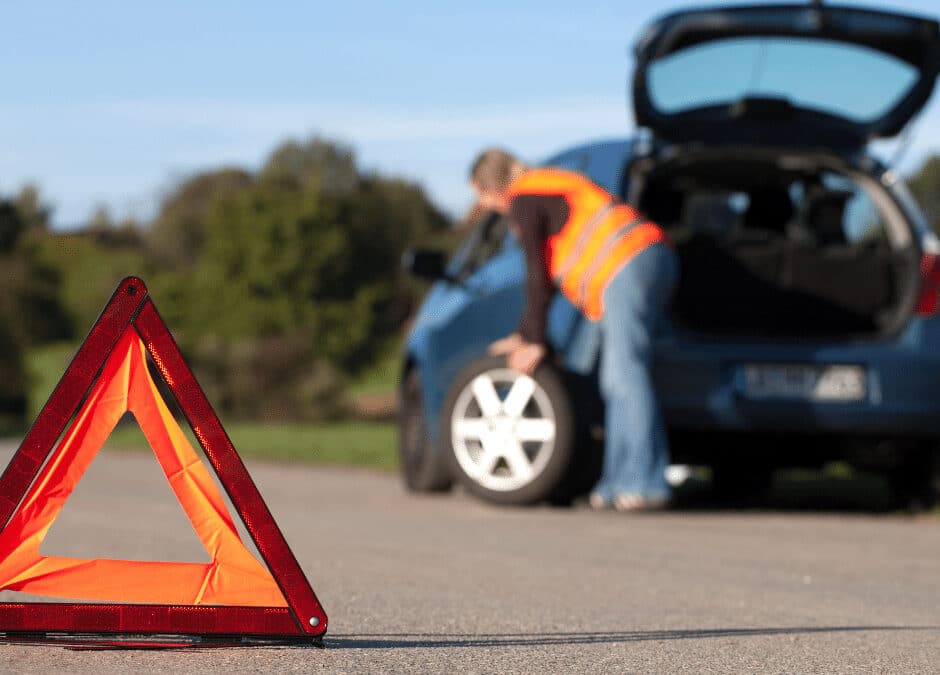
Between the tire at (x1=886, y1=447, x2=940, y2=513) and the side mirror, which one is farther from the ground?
the side mirror

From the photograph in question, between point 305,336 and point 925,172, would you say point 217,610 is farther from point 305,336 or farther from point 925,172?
point 305,336

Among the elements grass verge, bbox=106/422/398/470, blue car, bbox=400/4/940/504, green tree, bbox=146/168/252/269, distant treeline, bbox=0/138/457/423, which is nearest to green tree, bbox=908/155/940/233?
distant treeline, bbox=0/138/457/423

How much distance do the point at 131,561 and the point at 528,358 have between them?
415 cm

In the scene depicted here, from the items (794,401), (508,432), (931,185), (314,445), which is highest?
(794,401)

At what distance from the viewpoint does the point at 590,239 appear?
27.0ft

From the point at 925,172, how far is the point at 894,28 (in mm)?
27408

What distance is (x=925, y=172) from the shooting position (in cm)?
3459

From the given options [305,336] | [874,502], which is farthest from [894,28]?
[305,336]

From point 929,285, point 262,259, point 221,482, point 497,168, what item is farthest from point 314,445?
point 262,259

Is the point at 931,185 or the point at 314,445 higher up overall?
the point at 314,445

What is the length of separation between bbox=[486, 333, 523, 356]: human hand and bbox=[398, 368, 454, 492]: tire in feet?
2.85

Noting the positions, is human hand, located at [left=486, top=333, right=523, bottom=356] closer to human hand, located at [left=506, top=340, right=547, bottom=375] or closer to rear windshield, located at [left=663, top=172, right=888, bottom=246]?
human hand, located at [left=506, top=340, right=547, bottom=375]

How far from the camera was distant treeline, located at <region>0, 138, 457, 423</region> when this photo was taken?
5434 centimetres

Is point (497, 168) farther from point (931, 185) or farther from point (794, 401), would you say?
point (931, 185)
